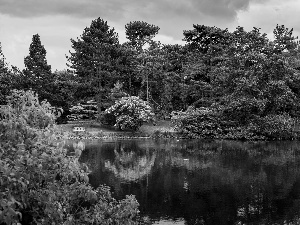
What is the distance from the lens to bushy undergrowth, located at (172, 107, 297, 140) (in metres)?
51.5

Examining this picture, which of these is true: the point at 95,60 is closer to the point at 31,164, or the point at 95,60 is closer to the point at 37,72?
the point at 37,72

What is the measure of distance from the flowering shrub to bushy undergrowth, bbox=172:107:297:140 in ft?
14.5

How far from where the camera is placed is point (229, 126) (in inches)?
2162

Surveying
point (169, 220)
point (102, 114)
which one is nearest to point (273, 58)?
point (102, 114)

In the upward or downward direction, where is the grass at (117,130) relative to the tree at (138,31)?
downward

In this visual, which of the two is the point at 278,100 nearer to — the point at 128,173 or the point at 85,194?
the point at 128,173

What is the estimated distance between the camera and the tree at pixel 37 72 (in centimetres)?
5856

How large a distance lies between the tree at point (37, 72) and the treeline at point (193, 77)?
149 millimetres

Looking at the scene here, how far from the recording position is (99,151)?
37.7m

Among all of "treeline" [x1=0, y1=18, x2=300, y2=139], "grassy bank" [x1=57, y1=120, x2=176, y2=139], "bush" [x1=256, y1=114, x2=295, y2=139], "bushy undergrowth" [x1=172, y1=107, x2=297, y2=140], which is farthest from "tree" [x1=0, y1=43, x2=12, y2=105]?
"bush" [x1=256, y1=114, x2=295, y2=139]

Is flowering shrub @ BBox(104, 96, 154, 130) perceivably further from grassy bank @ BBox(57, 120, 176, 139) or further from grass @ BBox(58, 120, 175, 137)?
grassy bank @ BBox(57, 120, 176, 139)

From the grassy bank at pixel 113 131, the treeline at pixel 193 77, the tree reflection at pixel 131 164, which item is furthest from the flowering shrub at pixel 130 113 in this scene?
the tree reflection at pixel 131 164

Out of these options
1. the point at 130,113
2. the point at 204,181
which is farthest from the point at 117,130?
the point at 204,181

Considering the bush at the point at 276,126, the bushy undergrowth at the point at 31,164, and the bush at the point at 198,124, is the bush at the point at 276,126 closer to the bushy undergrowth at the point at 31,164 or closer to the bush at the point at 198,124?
the bush at the point at 198,124
